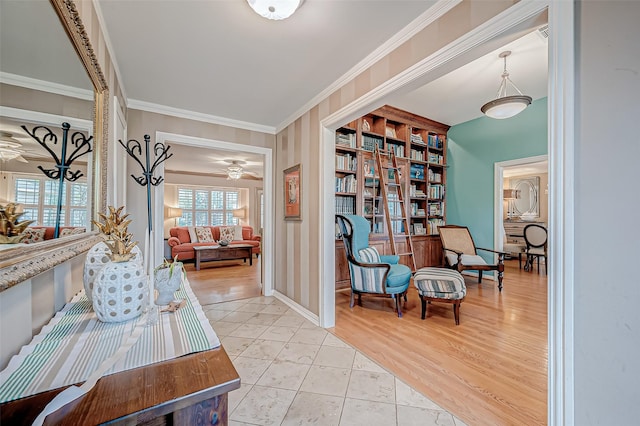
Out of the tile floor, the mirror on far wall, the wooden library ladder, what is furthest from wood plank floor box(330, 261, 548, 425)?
the mirror on far wall

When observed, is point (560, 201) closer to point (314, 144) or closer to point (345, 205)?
point (314, 144)

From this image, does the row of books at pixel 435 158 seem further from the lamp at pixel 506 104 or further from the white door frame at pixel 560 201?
the white door frame at pixel 560 201

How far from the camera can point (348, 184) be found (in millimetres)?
4035

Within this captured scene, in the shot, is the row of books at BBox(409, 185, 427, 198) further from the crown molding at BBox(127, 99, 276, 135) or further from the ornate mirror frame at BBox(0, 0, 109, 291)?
the ornate mirror frame at BBox(0, 0, 109, 291)

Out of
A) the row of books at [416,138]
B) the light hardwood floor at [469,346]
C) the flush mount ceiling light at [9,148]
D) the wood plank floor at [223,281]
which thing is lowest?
the wood plank floor at [223,281]

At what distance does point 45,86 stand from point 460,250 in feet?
16.5

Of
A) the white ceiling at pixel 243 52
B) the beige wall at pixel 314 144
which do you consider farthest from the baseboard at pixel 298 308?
the white ceiling at pixel 243 52

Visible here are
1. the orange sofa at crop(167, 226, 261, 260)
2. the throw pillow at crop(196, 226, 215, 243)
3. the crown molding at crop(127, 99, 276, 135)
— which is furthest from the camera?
the throw pillow at crop(196, 226, 215, 243)

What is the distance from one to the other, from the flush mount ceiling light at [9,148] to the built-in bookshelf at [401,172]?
3376mm

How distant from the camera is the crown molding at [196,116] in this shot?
2964 millimetres

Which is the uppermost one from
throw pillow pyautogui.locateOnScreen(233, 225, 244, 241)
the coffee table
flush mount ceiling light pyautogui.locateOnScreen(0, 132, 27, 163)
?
Answer: flush mount ceiling light pyautogui.locateOnScreen(0, 132, 27, 163)

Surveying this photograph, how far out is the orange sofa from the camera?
618 centimetres

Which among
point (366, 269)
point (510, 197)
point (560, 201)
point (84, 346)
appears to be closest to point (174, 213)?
point (366, 269)

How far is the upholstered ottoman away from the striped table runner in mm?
2441
